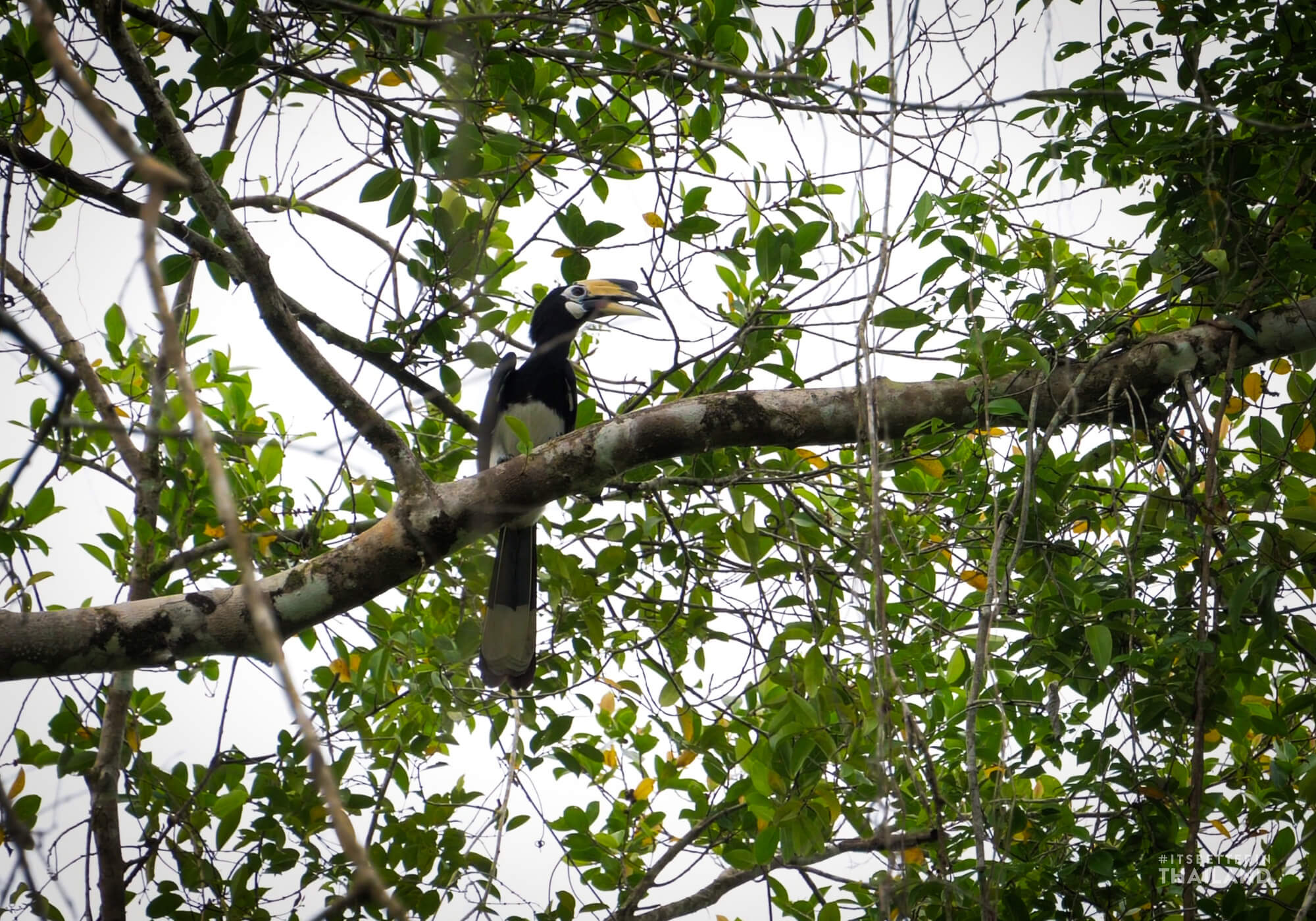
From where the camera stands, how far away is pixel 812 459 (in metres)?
2.59

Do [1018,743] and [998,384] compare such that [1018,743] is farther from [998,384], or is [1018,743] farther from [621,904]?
[621,904]

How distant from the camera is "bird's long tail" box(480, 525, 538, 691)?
3023 mm

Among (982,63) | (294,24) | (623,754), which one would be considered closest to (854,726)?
(623,754)

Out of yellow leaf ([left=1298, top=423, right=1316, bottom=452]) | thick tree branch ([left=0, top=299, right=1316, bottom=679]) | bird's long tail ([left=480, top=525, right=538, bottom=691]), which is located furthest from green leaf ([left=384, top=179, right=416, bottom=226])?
yellow leaf ([left=1298, top=423, right=1316, bottom=452])

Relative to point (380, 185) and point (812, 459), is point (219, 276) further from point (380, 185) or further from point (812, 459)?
point (812, 459)

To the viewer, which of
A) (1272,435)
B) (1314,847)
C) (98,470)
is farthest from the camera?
(98,470)

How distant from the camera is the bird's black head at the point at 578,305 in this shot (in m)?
4.11

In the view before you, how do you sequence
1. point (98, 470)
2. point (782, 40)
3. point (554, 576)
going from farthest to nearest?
point (98, 470) < point (554, 576) < point (782, 40)

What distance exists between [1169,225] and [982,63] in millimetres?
671

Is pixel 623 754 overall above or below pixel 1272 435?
below

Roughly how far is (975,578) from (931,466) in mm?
319

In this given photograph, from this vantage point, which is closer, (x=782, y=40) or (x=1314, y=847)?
(x=1314, y=847)

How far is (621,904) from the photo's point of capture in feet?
8.52

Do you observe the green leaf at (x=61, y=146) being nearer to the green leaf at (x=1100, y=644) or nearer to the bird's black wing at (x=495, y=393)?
the bird's black wing at (x=495, y=393)
